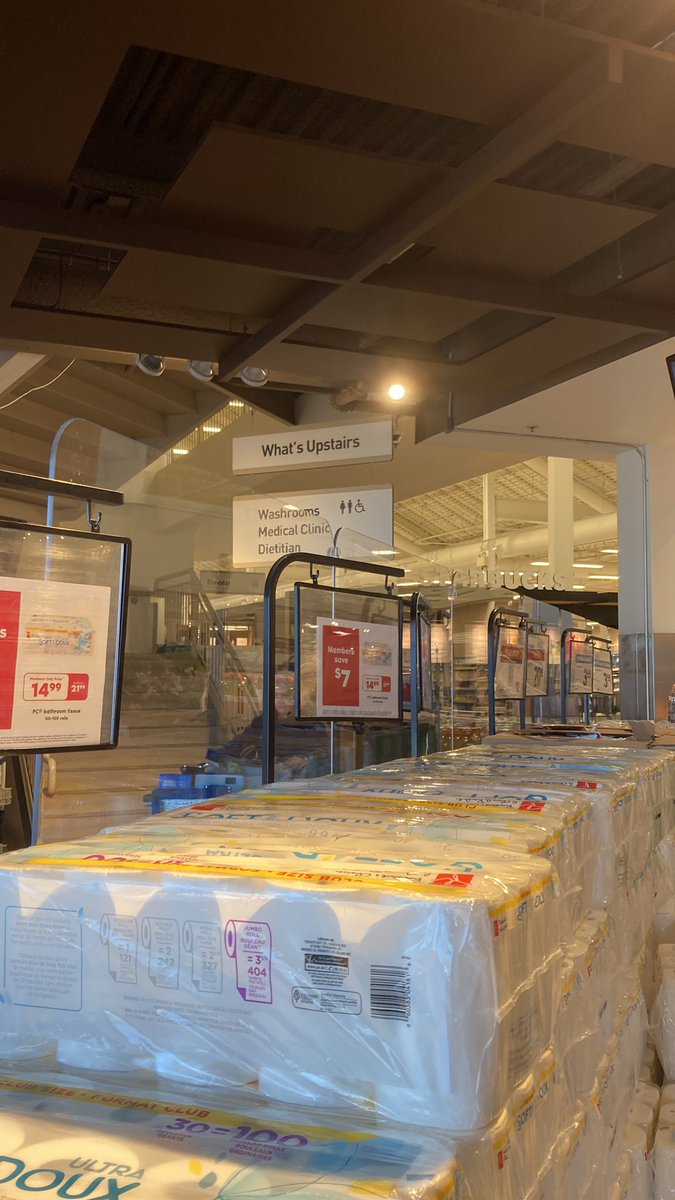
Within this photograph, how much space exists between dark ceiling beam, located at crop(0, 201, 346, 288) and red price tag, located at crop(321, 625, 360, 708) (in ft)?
5.16

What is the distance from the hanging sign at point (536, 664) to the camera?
5.71 m

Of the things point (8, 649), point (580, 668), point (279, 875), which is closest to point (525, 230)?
point (8, 649)

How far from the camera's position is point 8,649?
1.94 m

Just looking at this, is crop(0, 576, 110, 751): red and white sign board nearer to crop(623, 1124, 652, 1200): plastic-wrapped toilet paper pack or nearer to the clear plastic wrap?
the clear plastic wrap

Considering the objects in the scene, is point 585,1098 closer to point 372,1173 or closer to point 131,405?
point 372,1173

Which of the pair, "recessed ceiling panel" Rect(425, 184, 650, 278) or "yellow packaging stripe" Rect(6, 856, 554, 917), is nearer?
"yellow packaging stripe" Rect(6, 856, 554, 917)

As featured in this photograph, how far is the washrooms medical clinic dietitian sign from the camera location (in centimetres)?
196

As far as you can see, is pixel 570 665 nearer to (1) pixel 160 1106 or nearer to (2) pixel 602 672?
(2) pixel 602 672

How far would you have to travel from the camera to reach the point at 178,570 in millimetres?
7051

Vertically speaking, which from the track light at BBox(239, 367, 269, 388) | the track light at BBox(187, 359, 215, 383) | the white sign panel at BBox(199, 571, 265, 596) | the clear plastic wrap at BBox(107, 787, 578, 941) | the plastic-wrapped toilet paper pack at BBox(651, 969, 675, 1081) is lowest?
the plastic-wrapped toilet paper pack at BBox(651, 969, 675, 1081)

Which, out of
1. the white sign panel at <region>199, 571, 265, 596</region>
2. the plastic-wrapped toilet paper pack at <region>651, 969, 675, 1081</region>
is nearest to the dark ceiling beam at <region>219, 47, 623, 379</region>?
the plastic-wrapped toilet paper pack at <region>651, 969, 675, 1081</region>

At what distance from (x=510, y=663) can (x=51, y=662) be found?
3.82m

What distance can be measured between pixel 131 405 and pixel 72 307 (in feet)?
17.3

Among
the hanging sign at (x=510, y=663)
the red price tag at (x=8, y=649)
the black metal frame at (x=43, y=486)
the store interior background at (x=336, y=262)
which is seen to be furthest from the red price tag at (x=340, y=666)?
the hanging sign at (x=510, y=663)
